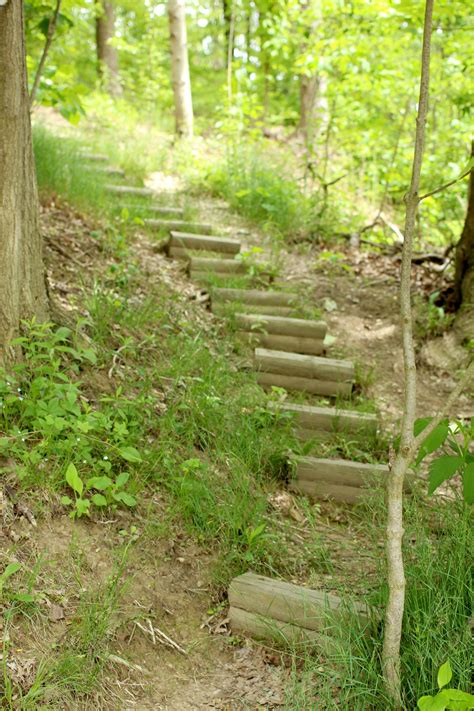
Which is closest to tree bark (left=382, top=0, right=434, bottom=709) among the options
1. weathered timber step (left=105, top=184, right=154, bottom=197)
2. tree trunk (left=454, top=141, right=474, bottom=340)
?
tree trunk (left=454, top=141, right=474, bottom=340)

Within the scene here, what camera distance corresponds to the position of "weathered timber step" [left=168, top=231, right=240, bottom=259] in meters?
6.09

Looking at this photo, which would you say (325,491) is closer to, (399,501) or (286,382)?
(286,382)

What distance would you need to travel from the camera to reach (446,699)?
6.26 feet

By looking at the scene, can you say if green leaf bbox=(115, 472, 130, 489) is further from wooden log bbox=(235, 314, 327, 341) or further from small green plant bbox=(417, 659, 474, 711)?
wooden log bbox=(235, 314, 327, 341)

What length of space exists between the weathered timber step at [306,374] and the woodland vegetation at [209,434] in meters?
0.03

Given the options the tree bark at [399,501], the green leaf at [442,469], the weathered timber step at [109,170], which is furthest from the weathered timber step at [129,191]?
the green leaf at [442,469]

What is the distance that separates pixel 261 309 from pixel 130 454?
2.40 metres

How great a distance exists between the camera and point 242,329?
5203 millimetres

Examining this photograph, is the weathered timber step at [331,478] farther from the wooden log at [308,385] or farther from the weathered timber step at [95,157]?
the weathered timber step at [95,157]

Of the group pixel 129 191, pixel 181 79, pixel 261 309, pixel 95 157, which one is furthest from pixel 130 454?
pixel 181 79

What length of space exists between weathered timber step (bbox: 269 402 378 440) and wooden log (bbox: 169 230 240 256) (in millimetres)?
2242

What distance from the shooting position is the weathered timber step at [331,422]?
14.3 ft

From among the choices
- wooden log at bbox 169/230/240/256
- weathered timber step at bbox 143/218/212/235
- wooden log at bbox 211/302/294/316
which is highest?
weathered timber step at bbox 143/218/212/235

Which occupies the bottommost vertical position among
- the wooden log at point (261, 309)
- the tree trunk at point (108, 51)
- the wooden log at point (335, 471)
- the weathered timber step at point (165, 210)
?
the wooden log at point (335, 471)
